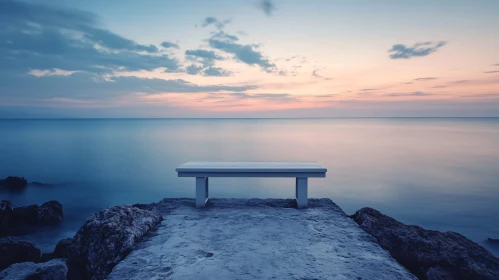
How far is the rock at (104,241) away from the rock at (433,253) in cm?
320

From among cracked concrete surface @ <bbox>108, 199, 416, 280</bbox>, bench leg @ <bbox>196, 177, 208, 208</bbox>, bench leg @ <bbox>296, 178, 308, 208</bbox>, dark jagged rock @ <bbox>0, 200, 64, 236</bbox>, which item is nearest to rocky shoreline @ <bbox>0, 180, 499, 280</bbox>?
cracked concrete surface @ <bbox>108, 199, 416, 280</bbox>

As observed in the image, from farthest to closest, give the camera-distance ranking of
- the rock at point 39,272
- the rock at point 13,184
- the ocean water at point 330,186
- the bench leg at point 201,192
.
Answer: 1. the rock at point 13,184
2. the ocean water at point 330,186
3. the bench leg at point 201,192
4. the rock at point 39,272

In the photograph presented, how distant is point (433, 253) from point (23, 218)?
441 inches

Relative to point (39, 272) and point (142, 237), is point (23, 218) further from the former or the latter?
point (142, 237)

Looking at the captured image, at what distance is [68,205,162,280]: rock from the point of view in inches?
136

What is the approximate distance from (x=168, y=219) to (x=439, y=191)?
16751 millimetres

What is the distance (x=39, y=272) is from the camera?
411 centimetres

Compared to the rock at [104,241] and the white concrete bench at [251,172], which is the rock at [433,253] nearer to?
the white concrete bench at [251,172]

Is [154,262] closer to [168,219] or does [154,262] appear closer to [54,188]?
[168,219]

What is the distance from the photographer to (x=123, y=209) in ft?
13.8

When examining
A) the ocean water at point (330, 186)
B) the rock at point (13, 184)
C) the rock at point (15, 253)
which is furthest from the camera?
the rock at point (13, 184)

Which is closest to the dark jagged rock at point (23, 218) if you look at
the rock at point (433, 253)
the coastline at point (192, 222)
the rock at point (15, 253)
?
the rock at point (15, 253)

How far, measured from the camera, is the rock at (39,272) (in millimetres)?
4023

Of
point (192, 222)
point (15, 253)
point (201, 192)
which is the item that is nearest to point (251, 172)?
point (201, 192)
